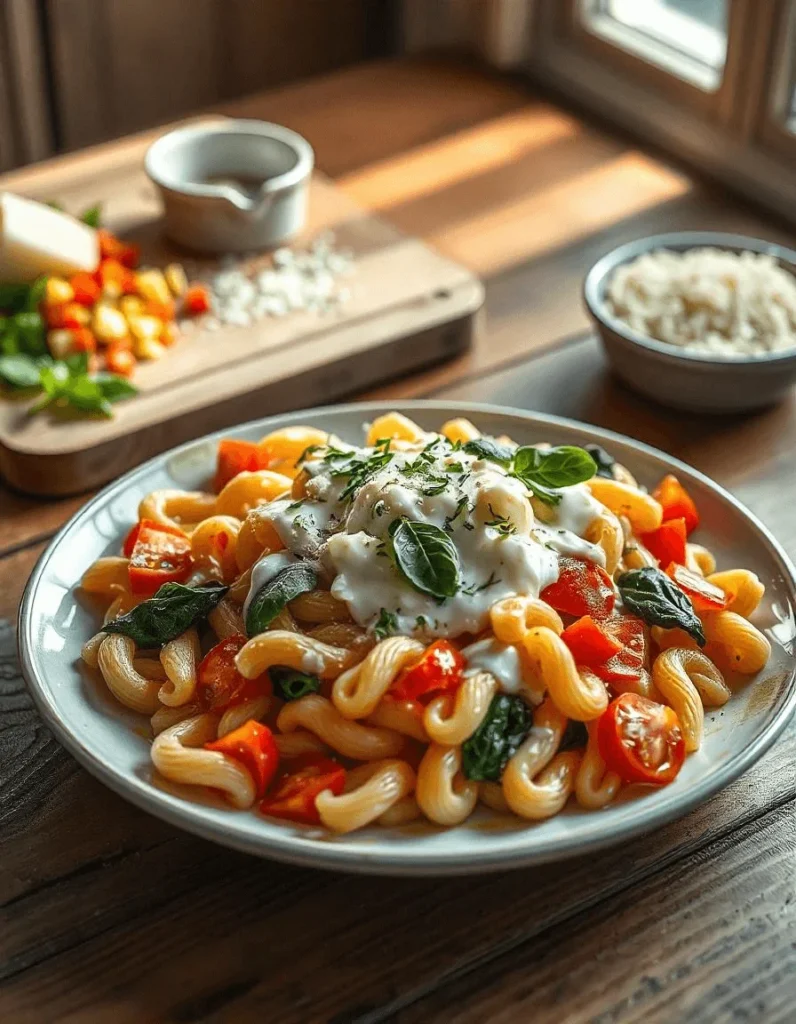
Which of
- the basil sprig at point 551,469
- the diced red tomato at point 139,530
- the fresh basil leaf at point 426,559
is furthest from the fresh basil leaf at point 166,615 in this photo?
the basil sprig at point 551,469

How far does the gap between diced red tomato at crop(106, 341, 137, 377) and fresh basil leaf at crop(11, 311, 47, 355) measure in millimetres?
101

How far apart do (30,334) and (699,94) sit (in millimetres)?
1393

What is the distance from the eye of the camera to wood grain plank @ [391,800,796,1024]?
110 centimetres

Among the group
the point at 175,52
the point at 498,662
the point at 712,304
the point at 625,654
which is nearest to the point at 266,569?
the point at 498,662

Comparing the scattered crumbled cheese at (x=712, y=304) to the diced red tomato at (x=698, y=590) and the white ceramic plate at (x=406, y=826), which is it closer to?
the white ceramic plate at (x=406, y=826)

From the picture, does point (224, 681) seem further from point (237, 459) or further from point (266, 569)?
point (237, 459)

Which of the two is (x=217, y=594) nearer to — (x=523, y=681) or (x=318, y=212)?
(x=523, y=681)

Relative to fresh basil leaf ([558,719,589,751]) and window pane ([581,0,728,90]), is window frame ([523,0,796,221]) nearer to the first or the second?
window pane ([581,0,728,90])

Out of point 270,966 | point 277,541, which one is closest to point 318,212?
point 277,541

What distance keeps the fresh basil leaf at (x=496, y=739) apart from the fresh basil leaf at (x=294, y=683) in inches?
6.1

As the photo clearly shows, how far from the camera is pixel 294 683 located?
1213 millimetres

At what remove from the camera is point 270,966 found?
1.13m

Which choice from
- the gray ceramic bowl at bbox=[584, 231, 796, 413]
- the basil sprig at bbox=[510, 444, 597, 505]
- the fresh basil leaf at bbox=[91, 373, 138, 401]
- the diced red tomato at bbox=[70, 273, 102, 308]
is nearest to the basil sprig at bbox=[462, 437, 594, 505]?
the basil sprig at bbox=[510, 444, 597, 505]

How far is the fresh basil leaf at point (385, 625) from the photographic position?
1.19 meters
